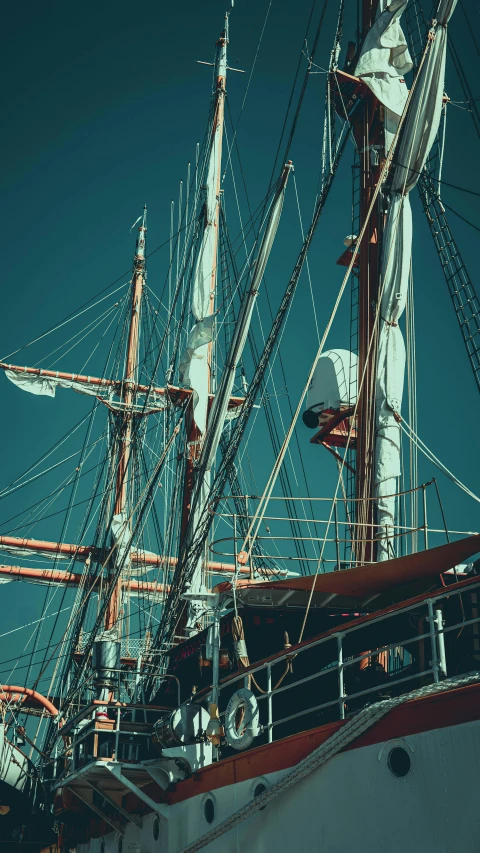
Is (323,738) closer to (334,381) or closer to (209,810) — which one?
(209,810)

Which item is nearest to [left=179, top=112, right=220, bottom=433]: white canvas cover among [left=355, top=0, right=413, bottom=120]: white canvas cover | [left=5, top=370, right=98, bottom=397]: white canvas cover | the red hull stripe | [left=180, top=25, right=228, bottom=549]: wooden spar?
[left=180, top=25, right=228, bottom=549]: wooden spar

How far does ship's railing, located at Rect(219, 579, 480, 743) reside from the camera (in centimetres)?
902

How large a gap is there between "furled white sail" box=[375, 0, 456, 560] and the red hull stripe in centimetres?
511

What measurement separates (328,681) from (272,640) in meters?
1.27

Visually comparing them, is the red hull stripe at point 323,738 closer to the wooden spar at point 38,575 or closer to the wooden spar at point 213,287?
the wooden spar at point 213,287

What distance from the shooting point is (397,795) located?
862cm

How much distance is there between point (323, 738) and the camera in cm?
980

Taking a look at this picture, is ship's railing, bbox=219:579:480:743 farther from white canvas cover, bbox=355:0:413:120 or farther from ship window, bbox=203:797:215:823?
white canvas cover, bbox=355:0:413:120

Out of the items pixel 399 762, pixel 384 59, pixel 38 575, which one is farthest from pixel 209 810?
pixel 38 575

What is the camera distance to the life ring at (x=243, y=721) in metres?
10.9

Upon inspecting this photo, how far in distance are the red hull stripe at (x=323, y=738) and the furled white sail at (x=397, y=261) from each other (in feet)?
16.8

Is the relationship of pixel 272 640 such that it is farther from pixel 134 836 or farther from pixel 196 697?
pixel 134 836

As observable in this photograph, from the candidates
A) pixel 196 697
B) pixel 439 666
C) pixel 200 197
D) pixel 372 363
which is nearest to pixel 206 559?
pixel 372 363

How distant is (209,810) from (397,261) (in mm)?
10201
